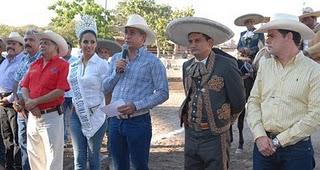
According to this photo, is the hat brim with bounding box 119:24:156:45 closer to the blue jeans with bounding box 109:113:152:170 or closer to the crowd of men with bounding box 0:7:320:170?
the crowd of men with bounding box 0:7:320:170

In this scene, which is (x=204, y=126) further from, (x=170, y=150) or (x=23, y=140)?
(x=170, y=150)

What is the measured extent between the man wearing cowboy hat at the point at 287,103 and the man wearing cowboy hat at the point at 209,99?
41cm

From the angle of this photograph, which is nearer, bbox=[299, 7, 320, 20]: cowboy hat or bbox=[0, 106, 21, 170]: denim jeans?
bbox=[0, 106, 21, 170]: denim jeans

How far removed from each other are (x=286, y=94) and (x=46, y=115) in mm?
2842

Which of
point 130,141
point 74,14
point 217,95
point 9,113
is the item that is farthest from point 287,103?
point 74,14

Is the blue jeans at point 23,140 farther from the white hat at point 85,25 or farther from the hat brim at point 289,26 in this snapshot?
the hat brim at point 289,26

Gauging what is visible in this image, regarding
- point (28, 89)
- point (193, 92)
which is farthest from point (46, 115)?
point (193, 92)

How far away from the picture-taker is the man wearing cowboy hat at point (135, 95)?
4.71m

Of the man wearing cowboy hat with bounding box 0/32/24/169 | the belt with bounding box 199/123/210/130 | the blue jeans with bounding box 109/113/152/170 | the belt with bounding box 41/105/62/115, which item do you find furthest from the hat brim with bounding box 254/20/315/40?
the man wearing cowboy hat with bounding box 0/32/24/169

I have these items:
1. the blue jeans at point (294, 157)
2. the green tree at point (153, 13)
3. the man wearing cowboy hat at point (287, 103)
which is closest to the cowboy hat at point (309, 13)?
the man wearing cowboy hat at point (287, 103)

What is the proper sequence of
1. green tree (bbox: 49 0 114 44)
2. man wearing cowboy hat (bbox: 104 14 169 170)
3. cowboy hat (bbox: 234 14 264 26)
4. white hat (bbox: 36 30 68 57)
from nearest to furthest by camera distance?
man wearing cowboy hat (bbox: 104 14 169 170)
white hat (bbox: 36 30 68 57)
cowboy hat (bbox: 234 14 264 26)
green tree (bbox: 49 0 114 44)

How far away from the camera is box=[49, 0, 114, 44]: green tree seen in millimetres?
38000

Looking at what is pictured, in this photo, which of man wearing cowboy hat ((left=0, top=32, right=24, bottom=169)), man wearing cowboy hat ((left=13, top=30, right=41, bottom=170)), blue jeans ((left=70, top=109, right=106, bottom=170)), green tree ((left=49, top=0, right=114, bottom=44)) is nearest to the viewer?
blue jeans ((left=70, top=109, right=106, bottom=170))

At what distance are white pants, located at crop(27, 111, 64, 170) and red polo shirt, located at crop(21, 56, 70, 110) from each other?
168mm
